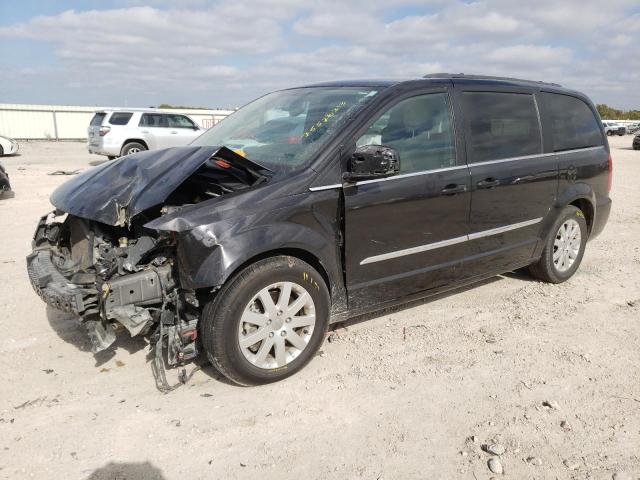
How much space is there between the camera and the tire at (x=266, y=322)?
3.13 metres

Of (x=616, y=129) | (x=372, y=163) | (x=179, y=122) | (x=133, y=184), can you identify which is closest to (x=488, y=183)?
(x=372, y=163)

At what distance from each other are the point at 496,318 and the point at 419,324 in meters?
0.70

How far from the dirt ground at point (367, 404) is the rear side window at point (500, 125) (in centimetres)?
137

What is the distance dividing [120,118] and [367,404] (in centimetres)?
1541

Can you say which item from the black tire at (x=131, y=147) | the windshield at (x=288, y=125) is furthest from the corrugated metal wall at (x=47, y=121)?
the windshield at (x=288, y=125)

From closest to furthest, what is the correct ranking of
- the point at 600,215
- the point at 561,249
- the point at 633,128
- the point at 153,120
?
the point at 561,249 → the point at 600,215 → the point at 153,120 → the point at 633,128

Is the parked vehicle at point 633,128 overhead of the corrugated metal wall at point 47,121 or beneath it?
beneath

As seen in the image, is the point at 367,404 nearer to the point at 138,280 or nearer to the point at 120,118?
the point at 138,280

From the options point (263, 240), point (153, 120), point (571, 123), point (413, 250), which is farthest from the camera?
point (153, 120)

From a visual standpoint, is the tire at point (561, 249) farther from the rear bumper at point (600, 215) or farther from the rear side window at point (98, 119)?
the rear side window at point (98, 119)

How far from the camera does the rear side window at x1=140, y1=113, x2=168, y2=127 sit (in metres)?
16.7

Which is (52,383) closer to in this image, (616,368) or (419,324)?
(419,324)

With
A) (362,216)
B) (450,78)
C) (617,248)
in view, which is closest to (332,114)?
(362,216)

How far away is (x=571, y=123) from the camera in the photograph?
5.11 metres
